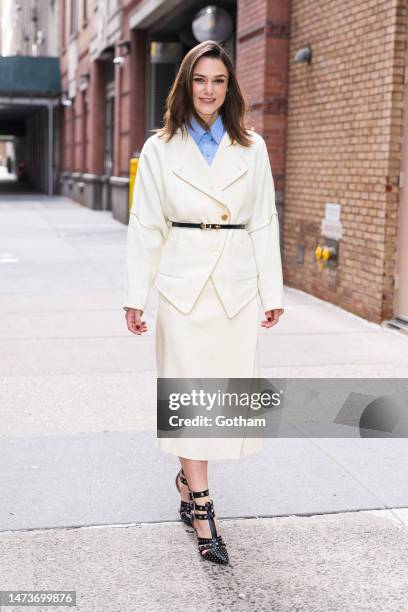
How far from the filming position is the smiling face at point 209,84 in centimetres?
358

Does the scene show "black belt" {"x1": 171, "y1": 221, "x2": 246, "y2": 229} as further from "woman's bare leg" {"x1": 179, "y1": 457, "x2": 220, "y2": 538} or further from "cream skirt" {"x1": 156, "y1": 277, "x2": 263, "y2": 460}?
"woman's bare leg" {"x1": 179, "y1": 457, "x2": 220, "y2": 538}

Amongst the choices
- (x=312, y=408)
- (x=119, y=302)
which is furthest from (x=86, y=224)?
(x=312, y=408)

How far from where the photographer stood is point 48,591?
3.29 meters

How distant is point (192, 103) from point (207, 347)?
0.99 metres

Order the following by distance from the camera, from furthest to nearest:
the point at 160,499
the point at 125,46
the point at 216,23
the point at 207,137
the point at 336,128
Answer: the point at 125,46 < the point at 216,23 < the point at 336,128 < the point at 160,499 < the point at 207,137

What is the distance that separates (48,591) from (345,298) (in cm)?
646

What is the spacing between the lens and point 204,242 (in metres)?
3.60

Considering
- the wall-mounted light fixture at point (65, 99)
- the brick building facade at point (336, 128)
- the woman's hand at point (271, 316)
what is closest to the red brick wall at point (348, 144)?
the brick building facade at point (336, 128)

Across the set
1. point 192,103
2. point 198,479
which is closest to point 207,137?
point 192,103

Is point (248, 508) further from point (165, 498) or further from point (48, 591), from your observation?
point (48, 591)

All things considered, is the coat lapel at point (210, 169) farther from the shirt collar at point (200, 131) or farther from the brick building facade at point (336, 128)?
the brick building facade at point (336, 128)

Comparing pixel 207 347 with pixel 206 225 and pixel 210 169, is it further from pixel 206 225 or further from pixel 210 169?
pixel 210 169

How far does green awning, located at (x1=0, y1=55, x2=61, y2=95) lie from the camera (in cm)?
3266

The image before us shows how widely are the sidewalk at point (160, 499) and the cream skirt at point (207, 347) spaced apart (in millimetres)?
423
